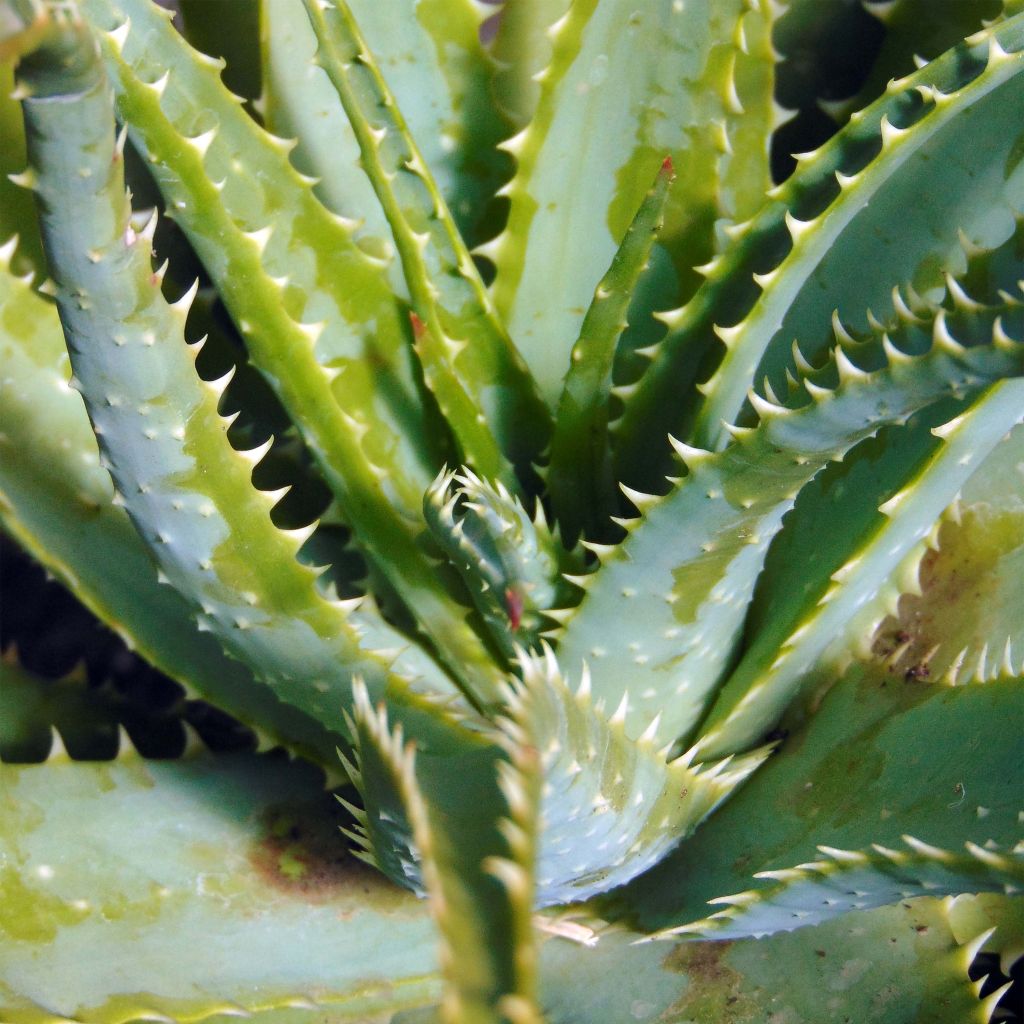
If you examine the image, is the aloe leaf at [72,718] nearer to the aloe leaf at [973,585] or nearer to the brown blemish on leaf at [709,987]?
the brown blemish on leaf at [709,987]

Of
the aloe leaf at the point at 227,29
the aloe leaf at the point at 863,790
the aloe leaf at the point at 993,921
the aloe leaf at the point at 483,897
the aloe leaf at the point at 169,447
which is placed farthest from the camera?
the aloe leaf at the point at 227,29

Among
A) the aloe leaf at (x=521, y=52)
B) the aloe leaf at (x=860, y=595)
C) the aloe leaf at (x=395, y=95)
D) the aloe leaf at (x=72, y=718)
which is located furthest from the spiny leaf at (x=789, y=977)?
the aloe leaf at (x=521, y=52)

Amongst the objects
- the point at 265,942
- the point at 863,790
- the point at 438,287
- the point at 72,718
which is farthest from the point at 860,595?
the point at 72,718

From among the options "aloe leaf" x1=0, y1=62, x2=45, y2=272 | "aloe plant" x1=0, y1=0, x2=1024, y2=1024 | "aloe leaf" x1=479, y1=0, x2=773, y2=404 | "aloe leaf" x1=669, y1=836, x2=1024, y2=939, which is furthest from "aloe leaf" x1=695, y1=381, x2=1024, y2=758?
"aloe leaf" x1=0, y1=62, x2=45, y2=272

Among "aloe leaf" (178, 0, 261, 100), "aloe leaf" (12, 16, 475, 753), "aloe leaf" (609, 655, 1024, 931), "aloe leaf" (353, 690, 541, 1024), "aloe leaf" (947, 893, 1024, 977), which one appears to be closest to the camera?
"aloe leaf" (353, 690, 541, 1024)

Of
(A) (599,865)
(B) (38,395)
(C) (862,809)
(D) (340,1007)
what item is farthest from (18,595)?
(C) (862,809)

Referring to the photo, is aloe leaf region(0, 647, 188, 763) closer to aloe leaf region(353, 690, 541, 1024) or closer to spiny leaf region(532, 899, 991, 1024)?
spiny leaf region(532, 899, 991, 1024)
